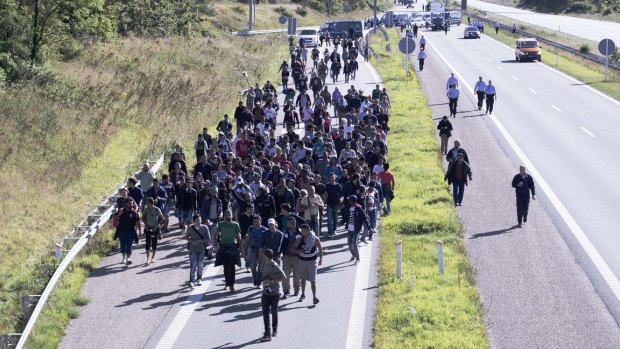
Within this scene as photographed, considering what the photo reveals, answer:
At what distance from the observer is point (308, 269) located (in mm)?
17469

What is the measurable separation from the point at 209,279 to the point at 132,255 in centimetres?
259

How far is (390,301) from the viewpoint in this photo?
17078mm

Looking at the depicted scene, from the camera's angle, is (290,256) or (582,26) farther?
Answer: (582,26)

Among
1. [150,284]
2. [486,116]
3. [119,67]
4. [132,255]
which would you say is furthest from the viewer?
[119,67]

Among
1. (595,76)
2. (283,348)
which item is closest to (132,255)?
(283,348)

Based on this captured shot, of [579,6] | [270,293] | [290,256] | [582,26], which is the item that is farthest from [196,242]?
[579,6]

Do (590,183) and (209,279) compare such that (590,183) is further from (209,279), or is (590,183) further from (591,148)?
(209,279)

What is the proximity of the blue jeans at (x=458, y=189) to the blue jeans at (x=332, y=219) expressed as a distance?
373 centimetres

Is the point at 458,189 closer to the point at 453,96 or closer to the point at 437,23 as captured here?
the point at 453,96

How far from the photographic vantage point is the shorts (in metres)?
17.4

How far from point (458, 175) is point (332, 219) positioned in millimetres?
3950

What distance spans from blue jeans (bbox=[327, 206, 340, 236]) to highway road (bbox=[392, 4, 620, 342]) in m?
2.93

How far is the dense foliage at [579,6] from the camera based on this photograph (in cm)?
12988

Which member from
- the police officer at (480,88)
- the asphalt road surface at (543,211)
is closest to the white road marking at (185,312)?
the asphalt road surface at (543,211)
